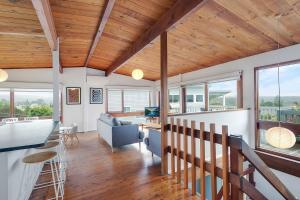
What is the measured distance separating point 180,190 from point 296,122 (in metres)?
3.10

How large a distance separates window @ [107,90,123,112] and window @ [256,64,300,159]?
5.43 meters

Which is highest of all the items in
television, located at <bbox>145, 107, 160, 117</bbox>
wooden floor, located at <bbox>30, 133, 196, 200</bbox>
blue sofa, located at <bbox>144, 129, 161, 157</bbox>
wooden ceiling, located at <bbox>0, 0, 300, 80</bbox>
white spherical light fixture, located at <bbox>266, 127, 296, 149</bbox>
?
wooden ceiling, located at <bbox>0, 0, 300, 80</bbox>

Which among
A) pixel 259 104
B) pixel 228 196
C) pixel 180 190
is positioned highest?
pixel 259 104

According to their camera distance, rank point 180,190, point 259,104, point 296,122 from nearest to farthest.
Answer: point 180,190 < point 296,122 < point 259,104

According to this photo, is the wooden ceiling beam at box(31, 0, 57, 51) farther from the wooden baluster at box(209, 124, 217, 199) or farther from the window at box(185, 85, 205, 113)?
the window at box(185, 85, 205, 113)

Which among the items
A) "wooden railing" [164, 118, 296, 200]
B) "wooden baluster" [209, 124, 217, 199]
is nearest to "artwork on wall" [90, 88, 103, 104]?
"wooden railing" [164, 118, 296, 200]

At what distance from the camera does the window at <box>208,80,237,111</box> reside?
195 inches

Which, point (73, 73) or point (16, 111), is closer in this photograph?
point (16, 111)

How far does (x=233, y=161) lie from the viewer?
1.76 metres

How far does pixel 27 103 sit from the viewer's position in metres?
6.21

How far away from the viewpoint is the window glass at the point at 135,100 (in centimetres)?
809

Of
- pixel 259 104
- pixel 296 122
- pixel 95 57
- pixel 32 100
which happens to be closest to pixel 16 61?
pixel 32 100

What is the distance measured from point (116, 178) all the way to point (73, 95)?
16.4 feet

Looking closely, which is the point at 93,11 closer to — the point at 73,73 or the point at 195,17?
the point at 195,17
